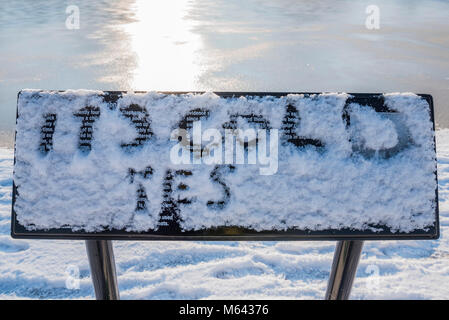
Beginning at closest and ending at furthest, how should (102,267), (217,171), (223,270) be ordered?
(217,171)
(102,267)
(223,270)

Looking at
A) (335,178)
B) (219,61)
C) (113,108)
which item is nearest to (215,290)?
(335,178)

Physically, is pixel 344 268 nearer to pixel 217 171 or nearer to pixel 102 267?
pixel 217 171

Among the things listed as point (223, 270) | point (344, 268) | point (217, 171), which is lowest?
Result: point (223, 270)

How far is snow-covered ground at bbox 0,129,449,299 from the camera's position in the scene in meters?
1.78

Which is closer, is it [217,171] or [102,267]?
[217,171]

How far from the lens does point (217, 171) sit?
1020 millimetres

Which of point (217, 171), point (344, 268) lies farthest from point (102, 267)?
point (344, 268)

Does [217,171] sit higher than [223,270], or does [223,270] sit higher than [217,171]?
[217,171]

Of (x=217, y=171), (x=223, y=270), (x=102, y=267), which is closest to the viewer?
(x=217, y=171)

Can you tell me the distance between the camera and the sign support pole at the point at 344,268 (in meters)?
1.12

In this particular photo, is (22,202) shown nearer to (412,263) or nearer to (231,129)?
(231,129)
